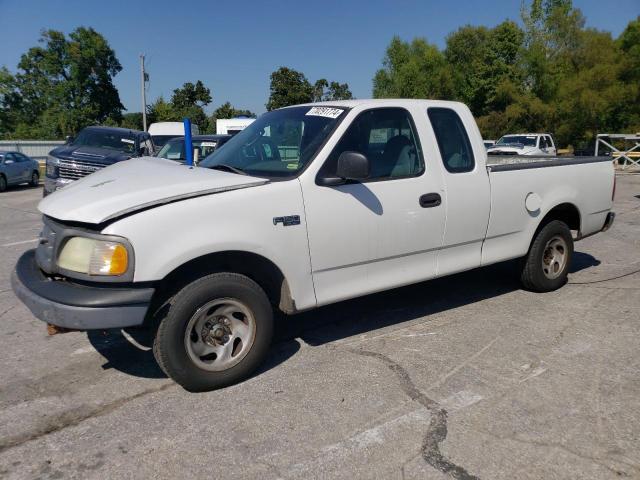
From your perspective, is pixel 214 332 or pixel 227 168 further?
pixel 227 168

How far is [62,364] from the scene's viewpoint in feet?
13.8

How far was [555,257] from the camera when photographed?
5883mm

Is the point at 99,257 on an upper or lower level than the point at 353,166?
lower

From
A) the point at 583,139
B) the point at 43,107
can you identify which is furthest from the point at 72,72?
the point at 583,139

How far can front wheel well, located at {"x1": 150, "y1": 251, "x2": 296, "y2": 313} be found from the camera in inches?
139

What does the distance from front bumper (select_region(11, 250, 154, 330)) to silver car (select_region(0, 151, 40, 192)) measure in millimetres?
19728

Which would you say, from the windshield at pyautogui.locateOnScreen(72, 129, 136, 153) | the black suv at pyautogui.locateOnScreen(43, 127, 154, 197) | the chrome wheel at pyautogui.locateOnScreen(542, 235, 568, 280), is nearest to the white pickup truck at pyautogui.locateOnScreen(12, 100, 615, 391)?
the chrome wheel at pyautogui.locateOnScreen(542, 235, 568, 280)

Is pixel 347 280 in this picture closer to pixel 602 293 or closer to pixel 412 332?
pixel 412 332

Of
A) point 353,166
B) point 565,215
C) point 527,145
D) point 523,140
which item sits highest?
point 523,140

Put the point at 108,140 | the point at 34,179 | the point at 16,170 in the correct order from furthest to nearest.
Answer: the point at 34,179
the point at 16,170
the point at 108,140

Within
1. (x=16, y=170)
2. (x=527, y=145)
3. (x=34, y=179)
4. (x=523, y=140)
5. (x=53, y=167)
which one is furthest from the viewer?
(x=523, y=140)

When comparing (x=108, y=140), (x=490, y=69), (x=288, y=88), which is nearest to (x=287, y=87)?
(x=288, y=88)

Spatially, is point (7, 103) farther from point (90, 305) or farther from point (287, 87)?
point (90, 305)

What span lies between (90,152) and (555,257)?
10178 millimetres
